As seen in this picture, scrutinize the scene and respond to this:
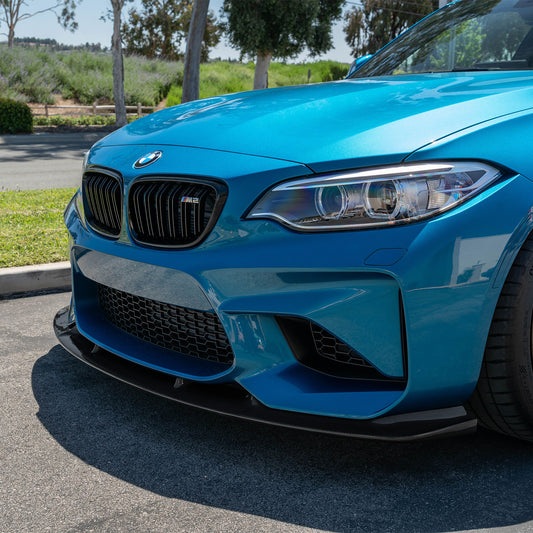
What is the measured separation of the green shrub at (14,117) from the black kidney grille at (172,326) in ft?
66.9

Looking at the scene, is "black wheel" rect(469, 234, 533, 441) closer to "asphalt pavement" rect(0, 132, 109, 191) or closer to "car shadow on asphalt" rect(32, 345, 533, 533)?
"car shadow on asphalt" rect(32, 345, 533, 533)

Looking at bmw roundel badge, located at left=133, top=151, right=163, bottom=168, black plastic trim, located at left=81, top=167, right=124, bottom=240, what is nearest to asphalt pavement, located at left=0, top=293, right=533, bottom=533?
black plastic trim, located at left=81, top=167, right=124, bottom=240

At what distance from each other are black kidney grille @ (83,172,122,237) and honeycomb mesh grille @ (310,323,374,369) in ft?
2.82

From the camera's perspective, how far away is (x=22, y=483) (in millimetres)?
2160

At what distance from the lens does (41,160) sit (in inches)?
545

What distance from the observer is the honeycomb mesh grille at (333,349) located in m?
2.14

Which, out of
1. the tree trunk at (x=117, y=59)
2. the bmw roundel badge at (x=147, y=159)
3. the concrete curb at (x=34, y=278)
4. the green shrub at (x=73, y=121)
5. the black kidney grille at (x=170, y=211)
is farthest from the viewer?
the green shrub at (x=73, y=121)

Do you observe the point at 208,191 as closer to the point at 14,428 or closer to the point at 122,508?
the point at 122,508

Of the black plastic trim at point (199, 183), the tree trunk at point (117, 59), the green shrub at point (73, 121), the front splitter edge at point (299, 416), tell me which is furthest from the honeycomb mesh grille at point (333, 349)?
the green shrub at point (73, 121)

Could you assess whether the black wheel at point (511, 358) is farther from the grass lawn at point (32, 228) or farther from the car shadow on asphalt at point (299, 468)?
the grass lawn at point (32, 228)

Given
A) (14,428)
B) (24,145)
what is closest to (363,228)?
(14,428)

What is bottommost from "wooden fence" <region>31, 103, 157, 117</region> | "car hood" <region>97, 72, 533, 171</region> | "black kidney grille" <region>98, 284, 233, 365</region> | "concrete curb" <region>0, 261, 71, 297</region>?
"concrete curb" <region>0, 261, 71, 297</region>

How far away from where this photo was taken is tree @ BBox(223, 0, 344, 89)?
25.4 meters

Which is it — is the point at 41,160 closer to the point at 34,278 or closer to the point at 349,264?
the point at 34,278
